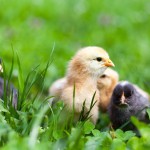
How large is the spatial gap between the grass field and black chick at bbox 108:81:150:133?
213 millimetres

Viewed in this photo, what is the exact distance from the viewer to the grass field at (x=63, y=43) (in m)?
4.76

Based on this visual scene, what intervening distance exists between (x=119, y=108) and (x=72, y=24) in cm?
480

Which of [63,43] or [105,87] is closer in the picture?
[105,87]

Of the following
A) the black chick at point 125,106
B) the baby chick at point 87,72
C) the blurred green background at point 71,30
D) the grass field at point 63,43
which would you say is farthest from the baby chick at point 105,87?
the blurred green background at point 71,30

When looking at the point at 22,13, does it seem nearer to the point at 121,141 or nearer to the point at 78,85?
the point at 78,85

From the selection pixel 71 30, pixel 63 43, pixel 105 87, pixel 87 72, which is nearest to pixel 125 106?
pixel 87 72

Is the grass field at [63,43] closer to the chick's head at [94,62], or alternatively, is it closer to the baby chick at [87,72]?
the baby chick at [87,72]

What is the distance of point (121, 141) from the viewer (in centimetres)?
480

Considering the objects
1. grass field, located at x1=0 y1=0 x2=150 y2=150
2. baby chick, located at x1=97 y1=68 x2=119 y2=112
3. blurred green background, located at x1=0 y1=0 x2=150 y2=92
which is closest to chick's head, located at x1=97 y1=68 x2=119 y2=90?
baby chick, located at x1=97 y1=68 x2=119 y2=112

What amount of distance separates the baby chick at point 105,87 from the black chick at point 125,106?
1.27ft

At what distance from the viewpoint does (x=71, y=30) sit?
1040 centimetres

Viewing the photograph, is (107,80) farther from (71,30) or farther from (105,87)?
(71,30)

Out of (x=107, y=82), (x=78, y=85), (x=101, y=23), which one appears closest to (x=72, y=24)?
(x=101, y=23)

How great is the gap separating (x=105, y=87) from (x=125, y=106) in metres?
0.58
